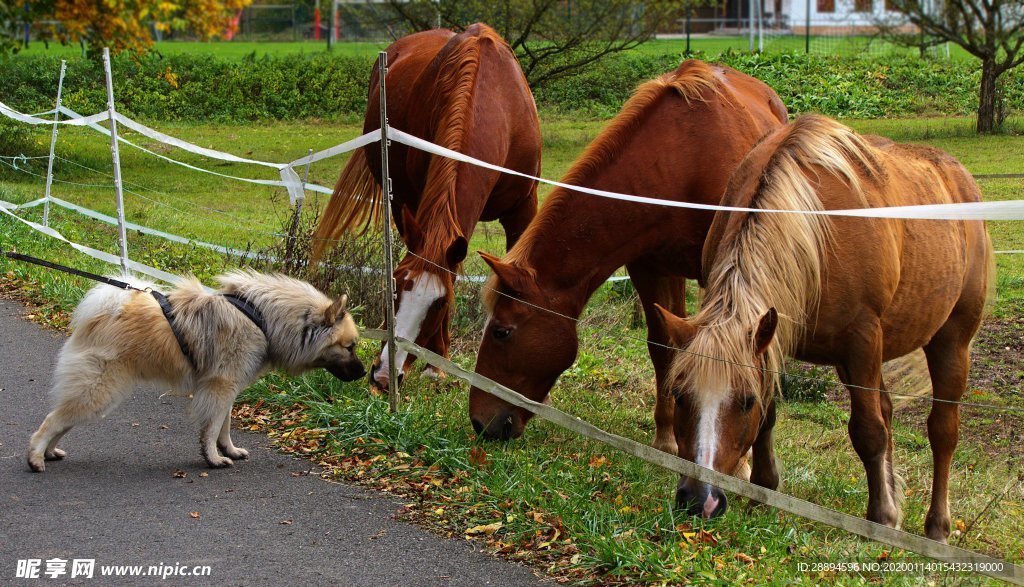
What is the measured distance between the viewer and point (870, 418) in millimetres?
4844

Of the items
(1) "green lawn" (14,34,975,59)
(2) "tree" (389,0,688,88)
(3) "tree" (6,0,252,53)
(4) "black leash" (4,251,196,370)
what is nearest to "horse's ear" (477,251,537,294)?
(4) "black leash" (4,251,196,370)

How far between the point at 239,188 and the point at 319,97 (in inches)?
287

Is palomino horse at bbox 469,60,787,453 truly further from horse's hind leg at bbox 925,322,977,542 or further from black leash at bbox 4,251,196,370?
black leash at bbox 4,251,196,370

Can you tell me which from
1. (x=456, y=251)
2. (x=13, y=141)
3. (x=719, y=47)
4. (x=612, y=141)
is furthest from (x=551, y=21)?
(x=456, y=251)

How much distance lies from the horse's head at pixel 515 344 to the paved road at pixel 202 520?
0.85 m

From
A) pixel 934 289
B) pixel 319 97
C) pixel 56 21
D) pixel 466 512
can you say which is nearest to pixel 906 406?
pixel 934 289

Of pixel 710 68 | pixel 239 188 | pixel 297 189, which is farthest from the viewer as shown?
pixel 239 188

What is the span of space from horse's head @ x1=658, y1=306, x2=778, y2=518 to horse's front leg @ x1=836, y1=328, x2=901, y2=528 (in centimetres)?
70

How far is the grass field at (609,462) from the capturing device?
14.1 ft

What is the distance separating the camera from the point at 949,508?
227 inches

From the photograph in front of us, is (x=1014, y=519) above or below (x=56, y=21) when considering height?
below

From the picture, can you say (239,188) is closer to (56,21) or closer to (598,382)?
(598,382)

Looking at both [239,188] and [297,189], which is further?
[239,188]

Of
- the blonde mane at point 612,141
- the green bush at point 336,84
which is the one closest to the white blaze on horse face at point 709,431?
the blonde mane at point 612,141
